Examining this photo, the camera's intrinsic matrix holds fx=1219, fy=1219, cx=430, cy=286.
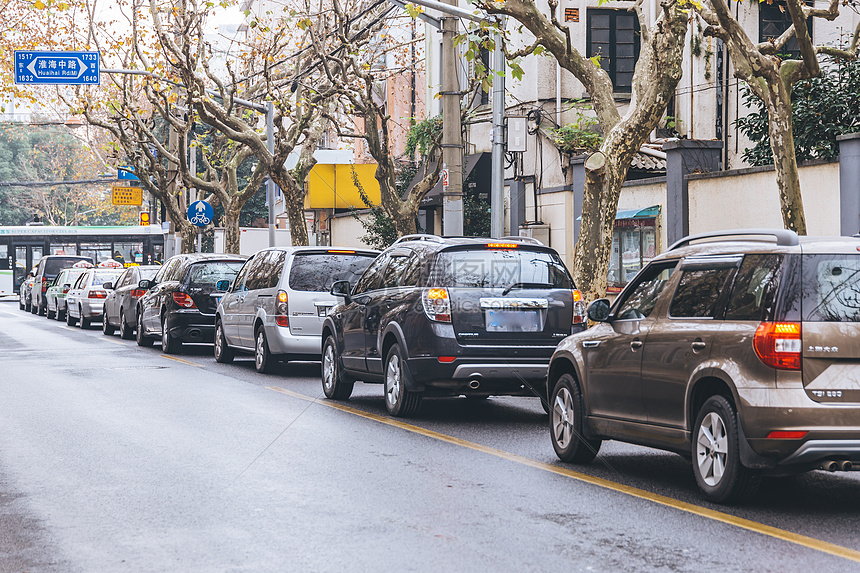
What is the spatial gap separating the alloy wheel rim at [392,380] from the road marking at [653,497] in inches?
9.3

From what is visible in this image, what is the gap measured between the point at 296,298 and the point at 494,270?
5.45 meters

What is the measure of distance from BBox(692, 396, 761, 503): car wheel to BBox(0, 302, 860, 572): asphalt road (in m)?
0.12

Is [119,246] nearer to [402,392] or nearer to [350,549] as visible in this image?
[402,392]

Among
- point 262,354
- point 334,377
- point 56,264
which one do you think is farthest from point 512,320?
point 56,264

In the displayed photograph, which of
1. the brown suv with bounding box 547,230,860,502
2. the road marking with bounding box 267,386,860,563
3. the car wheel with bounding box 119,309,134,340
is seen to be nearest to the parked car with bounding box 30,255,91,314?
the car wheel with bounding box 119,309,134,340

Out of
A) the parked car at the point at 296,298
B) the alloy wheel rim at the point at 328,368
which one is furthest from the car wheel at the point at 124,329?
the alloy wheel rim at the point at 328,368

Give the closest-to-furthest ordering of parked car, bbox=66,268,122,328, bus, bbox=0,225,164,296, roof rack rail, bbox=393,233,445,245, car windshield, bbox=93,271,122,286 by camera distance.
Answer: roof rack rail, bbox=393,233,445,245 → parked car, bbox=66,268,122,328 → car windshield, bbox=93,271,122,286 → bus, bbox=0,225,164,296

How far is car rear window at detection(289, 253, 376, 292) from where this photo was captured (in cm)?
1669

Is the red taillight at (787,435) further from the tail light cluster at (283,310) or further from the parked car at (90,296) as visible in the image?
the parked car at (90,296)

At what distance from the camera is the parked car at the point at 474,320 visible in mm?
11391

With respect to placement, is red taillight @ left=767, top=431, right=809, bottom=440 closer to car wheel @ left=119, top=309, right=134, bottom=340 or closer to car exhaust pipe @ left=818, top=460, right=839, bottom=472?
car exhaust pipe @ left=818, top=460, right=839, bottom=472

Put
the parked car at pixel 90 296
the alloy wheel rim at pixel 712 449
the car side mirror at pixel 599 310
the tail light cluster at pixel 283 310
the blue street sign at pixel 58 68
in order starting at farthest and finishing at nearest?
the parked car at pixel 90 296 < the blue street sign at pixel 58 68 < the tail light cluster at pixel 283 310 < the car side mirror at pixel 599 310 < the alloy wheel rim at pixel 712 449

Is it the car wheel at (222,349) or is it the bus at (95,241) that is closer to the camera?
the car wheel at (222,349)

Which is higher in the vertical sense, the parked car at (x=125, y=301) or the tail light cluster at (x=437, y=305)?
the tail light cluster at (x=437, y=305)
